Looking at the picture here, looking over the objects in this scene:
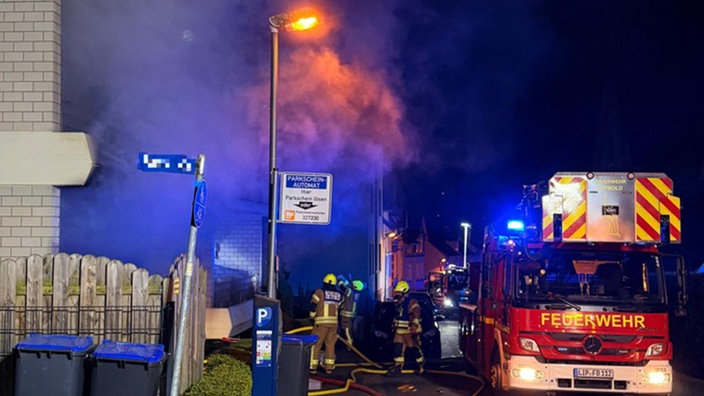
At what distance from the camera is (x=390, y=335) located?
14273 mm

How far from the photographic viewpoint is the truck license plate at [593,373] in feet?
27.0

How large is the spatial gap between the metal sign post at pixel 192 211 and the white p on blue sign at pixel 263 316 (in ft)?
4.00

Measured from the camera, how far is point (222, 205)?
14.5 metres

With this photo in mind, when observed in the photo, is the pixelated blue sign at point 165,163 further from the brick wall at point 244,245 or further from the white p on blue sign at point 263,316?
the brick wall at point 244,245

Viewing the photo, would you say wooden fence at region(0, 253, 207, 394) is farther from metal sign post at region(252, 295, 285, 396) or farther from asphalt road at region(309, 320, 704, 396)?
asphalt road at region(309, 320, 704, 396)

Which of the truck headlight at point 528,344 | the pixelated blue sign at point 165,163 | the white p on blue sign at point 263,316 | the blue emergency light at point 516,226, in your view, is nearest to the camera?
the pixelated blue sign at point 165,163

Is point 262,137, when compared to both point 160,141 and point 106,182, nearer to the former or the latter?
point 160,141

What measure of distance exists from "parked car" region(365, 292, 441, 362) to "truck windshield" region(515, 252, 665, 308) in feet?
16.8

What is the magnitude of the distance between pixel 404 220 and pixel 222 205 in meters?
25.8

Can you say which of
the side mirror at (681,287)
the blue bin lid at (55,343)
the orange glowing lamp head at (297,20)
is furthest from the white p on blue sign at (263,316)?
the side mirror at (681,287)

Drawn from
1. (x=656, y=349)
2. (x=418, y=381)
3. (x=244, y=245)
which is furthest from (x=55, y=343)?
(x=244, y=245)

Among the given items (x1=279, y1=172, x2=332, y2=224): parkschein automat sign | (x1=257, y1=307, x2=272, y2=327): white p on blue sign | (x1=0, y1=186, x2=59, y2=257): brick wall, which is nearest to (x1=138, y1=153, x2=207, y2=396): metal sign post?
(x1=257, y1=307, x2=272, y2=327): white p on blue sign

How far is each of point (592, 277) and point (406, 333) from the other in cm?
404

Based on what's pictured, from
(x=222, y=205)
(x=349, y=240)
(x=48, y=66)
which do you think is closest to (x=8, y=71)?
(x=48, y=66)
